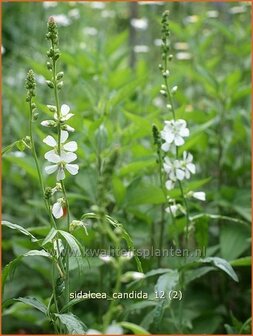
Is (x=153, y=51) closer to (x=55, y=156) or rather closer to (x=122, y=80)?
(x=122, y=80)

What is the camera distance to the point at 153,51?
8.24m

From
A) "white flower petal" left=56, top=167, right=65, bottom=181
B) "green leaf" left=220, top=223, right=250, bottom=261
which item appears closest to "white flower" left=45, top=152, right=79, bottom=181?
"white flower petal" left=56, top=167, right=65, bottom=181

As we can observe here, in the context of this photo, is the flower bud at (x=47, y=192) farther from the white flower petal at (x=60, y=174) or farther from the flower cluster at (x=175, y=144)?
the flower cluster at (x=175, y=144)

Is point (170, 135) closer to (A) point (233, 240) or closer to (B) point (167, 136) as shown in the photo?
(B) point (167, 136)

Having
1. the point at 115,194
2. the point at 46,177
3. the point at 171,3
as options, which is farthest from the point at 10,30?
the point at 115,194

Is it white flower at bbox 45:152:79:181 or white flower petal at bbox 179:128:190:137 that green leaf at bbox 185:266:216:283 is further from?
white flower at bbox 45:152:79:181

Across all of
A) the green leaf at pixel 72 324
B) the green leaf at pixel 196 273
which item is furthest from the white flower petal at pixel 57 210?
the green leaf at pixel 196 273

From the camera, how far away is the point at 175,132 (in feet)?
9.40

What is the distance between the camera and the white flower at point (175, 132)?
9.26 feet

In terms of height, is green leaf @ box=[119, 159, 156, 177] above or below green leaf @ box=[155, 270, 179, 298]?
above

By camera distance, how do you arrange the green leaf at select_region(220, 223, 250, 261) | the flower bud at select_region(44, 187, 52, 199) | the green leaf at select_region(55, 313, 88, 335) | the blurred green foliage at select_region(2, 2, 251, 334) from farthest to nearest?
the green leaf at select_region(220, 223, 250, 261), the blurred green foliage at select_region(2, 2, 251, 334), the flower bud at select_region(44, 187, 52, 199), the green leaf at select_region(55, 313, 88, 335)

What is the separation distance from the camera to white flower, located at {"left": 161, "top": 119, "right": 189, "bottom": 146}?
2822mm

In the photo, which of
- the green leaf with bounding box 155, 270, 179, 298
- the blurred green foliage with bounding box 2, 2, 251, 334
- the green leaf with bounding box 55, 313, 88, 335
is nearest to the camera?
the green leaf with bounding box 55, 313, 88, 335

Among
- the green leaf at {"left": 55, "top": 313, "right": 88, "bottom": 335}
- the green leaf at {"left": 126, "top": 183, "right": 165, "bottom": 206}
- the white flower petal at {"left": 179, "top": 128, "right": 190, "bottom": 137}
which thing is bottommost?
the green leaf at {"left": 55, "top": 313, "right": 88, "bottom": 335}
